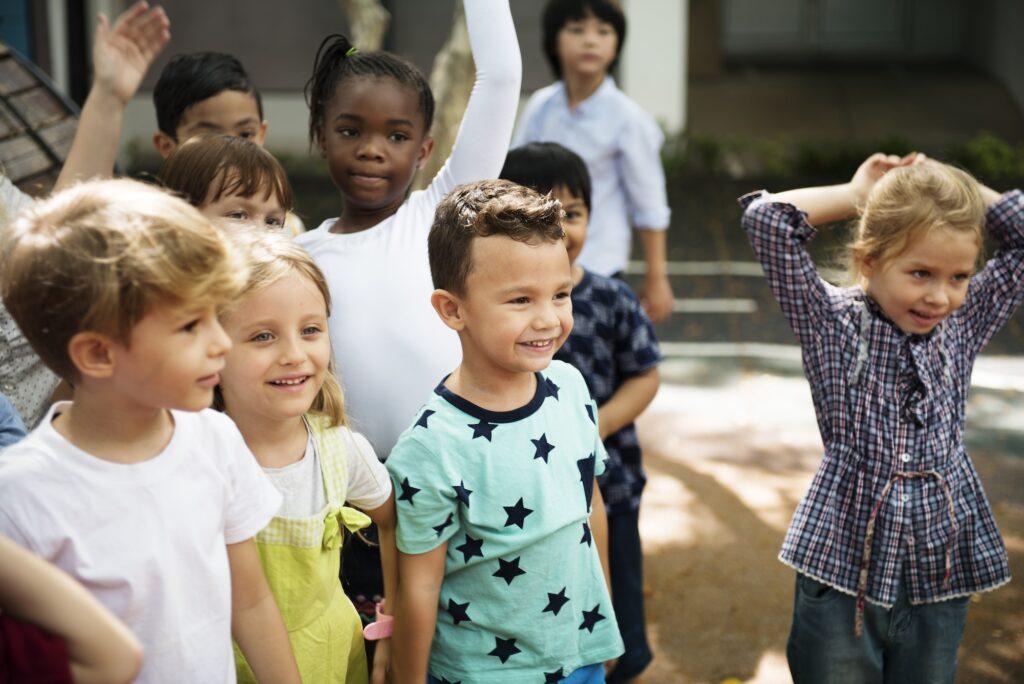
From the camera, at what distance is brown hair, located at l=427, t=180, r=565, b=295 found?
7.00ft

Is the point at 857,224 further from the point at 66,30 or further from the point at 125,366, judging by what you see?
the point at 66,30

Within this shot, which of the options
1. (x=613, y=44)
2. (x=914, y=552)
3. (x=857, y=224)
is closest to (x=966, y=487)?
(x=914, y=552)

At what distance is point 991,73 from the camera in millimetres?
14484

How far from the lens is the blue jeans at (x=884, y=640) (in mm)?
2559

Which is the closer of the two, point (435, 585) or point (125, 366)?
point (125, 366)

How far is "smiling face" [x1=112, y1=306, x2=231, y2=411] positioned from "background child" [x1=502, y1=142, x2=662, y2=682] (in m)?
1.44

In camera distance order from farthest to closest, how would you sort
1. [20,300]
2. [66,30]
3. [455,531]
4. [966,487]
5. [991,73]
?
[991,73]
[66,30]
[966,487]
[455,531]
[20,300]

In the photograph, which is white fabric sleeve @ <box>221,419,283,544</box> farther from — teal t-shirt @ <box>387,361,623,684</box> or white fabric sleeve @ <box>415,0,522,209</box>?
white fabric sleeve @ <box>415,0,522,209</box>

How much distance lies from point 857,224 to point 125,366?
173 centimetres

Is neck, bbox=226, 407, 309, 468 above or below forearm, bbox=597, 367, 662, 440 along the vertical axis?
above

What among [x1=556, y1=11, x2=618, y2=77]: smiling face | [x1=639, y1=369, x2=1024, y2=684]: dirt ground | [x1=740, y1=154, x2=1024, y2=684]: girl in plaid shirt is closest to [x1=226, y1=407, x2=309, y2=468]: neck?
[x1=740, y1=154, x2=1024, y2=684]: girl in plaid shirt

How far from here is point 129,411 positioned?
67.1 inches

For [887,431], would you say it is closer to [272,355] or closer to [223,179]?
[272,355]

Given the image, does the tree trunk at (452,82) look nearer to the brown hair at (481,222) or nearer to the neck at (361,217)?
the neck at (361,217)
